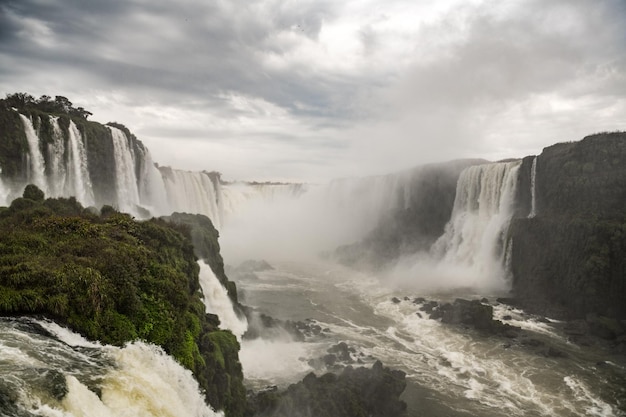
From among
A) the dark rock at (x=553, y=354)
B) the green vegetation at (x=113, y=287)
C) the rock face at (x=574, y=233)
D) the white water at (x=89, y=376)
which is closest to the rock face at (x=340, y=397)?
the green vegetation at (x=113, y=287)

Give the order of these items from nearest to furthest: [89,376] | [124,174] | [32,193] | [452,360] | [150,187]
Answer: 1. [89,376]
2. [32,193]
3. [452,360]
4. [124,174]
5. [150,187]

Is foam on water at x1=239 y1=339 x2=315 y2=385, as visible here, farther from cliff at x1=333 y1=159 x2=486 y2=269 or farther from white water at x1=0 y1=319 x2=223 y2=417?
cliff at x1=333 y1=159 x2=486 y2=269

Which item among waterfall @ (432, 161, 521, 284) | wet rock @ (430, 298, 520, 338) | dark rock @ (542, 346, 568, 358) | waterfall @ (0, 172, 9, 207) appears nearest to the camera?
dark rock @ (542, 346, 568, 358)

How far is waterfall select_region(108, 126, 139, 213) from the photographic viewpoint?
128 feet

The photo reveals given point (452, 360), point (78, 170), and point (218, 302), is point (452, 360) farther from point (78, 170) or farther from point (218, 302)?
point (78, 170)

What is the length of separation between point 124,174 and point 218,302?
2404cm

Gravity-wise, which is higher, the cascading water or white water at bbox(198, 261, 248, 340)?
the cascading water

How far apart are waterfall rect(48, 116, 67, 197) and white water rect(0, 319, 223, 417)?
26.4 meters

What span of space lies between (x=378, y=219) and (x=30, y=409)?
6187cm

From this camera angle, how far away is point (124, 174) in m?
40.5

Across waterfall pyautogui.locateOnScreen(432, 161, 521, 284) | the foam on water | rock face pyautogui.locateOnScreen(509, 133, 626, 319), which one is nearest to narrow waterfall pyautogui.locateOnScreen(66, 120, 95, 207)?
the foam on water

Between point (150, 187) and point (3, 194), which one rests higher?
point (150, 187)

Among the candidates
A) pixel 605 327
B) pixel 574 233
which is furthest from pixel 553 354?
pixel 574 233

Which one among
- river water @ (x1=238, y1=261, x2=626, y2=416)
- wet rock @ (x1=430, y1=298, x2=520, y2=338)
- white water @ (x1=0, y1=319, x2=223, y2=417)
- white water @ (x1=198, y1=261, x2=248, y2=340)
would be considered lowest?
river water @ (x1=238, y1=261, x2=626, y2=416)
